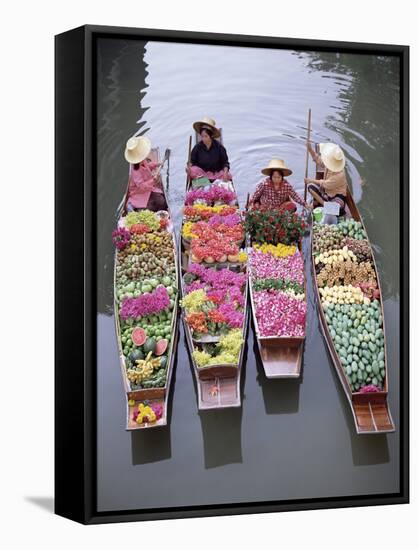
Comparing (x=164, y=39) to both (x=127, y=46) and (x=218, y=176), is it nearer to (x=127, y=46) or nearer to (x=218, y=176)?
(x=127, y=46)

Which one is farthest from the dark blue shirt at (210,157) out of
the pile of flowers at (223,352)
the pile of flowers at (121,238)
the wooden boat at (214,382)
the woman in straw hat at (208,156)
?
the pile of flowers at (223,352)

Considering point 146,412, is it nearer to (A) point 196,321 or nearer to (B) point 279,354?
(A) point 196,321

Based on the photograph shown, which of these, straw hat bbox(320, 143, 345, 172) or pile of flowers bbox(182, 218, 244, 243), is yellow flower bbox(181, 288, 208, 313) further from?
straw hat bbox(320, 143, 345, 172)

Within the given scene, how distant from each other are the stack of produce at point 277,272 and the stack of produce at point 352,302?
0.57 ft

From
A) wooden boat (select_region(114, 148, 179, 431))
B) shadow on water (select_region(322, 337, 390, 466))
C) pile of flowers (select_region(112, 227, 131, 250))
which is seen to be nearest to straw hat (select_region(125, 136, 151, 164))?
wooden boat (select_region(114, 148, 179, 431))

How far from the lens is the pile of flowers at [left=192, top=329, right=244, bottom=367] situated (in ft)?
24.4

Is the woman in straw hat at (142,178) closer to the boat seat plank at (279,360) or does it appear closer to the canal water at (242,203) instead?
the canal water at (242,203)

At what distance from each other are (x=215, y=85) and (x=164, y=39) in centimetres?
46

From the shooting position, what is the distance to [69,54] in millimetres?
7402

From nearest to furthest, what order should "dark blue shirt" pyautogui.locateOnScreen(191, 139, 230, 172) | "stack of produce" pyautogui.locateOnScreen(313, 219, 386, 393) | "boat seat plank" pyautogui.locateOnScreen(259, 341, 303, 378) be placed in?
1. "boat seat plank" pyautogui.locateOnScreen(259, 341, 303, 378)
2. "dark blue shirt" pyautogui.locateOnScreen(191, 139, 230, 172)
3. "stack of produce" pyautogui.locateOnScreen(313, 219, 386, 393)

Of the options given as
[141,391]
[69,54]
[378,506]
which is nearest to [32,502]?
[141,391]

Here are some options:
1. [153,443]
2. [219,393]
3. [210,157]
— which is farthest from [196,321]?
[210,157]

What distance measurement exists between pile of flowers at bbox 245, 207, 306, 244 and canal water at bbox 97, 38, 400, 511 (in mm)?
184

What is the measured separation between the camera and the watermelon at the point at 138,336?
7375mm
